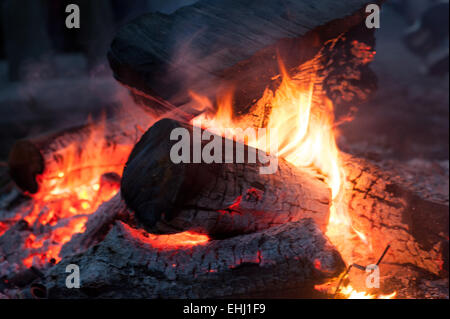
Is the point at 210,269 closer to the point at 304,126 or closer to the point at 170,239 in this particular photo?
the point at 170,239

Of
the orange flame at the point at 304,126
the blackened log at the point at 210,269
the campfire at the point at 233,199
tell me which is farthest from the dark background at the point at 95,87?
the blackened log at the point at 210,269

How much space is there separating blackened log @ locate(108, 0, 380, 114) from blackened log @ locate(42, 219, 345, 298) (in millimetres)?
662

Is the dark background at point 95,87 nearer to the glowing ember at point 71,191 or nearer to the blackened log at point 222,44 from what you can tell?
the glowing ember at point 71,191

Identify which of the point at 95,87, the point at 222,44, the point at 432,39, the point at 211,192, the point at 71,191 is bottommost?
the point at 71,191

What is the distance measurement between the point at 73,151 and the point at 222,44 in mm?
1350

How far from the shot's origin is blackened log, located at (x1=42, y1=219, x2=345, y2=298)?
1.10 m

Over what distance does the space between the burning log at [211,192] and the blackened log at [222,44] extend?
0.93 feet

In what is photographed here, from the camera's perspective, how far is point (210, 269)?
1137mm

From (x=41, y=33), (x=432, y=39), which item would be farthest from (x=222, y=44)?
(x=432, y=39)

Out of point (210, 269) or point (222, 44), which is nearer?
point (210, 269)

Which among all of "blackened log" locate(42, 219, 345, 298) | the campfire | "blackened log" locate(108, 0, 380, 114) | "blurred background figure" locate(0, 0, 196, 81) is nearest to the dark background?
"blurred background figure" locate(0, 0, 196, 81)

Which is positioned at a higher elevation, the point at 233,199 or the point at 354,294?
the point at 233,199

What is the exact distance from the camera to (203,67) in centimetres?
134

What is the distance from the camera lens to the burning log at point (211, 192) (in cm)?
107
